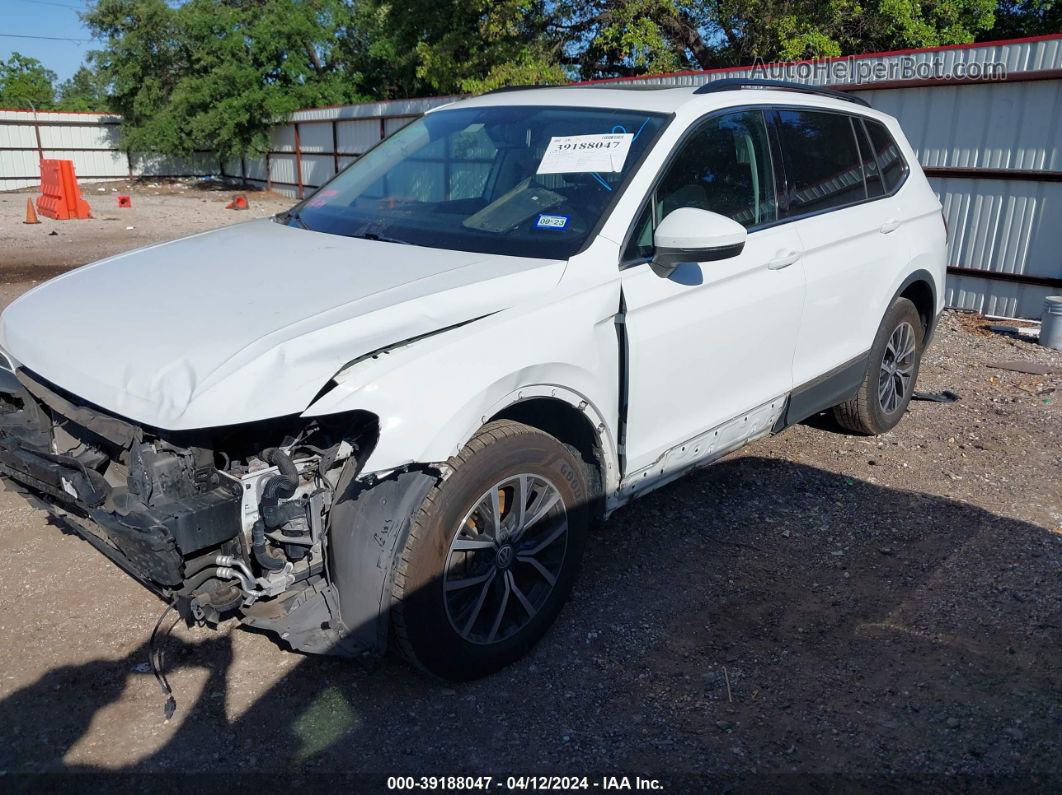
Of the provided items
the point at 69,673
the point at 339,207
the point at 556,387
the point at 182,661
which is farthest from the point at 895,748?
the point at 339,207

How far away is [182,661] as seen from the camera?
127 inches

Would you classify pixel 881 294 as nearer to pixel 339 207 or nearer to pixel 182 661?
pixel 339 207

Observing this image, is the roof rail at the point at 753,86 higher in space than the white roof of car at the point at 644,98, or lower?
higher

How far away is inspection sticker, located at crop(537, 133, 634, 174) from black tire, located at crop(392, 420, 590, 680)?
1.14 metres

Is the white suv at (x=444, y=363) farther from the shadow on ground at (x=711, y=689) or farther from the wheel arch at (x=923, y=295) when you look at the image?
the wheel arch at (x=923, y=295)

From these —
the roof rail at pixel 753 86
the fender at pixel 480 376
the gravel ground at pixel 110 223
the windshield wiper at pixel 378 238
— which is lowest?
the gravel ground at pixel 110 223

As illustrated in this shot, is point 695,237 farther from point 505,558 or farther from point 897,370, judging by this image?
point 897,370

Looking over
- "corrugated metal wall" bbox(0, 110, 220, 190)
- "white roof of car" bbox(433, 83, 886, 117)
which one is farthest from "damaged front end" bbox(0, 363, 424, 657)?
"corrugated metal wall" bbox(0, 110, 220, 190)

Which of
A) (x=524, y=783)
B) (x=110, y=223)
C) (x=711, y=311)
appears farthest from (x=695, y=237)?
(x=110, y=223)

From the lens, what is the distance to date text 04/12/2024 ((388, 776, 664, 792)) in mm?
2682

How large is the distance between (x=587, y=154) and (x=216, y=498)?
77.5 inches

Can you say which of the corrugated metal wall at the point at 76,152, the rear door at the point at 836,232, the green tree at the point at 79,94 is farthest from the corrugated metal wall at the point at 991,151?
the green tree at the point at 79,94

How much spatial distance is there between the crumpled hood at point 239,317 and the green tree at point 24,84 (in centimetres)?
5871

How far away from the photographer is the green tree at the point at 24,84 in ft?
181
